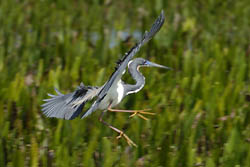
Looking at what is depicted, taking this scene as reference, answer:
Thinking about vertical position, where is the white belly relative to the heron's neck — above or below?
below

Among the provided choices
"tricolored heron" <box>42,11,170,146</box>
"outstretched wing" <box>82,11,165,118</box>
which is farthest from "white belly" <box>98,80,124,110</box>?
"outstretched wing" <box>82,11,165,118</box>

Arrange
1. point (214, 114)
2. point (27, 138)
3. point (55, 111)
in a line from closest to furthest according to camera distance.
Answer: point (55, 111) → point (27, 138) → point (214, 114)

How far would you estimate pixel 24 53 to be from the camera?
16.6 ft

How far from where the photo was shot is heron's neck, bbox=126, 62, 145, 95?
293cm

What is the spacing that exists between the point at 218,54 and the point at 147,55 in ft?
1.95

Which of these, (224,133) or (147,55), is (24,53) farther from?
(224,133)

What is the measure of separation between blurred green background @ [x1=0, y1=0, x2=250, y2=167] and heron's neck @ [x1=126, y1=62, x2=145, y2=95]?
446 mm

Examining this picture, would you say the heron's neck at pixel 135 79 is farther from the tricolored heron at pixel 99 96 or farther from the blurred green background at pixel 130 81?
the blurred green background at pixel 130 81

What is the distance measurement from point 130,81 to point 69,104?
1.14 metres

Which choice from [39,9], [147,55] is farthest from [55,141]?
[39,9]

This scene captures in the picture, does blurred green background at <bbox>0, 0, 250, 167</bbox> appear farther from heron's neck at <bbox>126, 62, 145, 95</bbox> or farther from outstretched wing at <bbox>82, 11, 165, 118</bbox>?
outstretched wing at <bbox>82, 11, 165, 118</bbox>

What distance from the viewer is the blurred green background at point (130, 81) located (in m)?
3.38

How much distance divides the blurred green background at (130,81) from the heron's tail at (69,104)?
28cm

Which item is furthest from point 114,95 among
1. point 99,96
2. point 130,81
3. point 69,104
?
point 130,81
